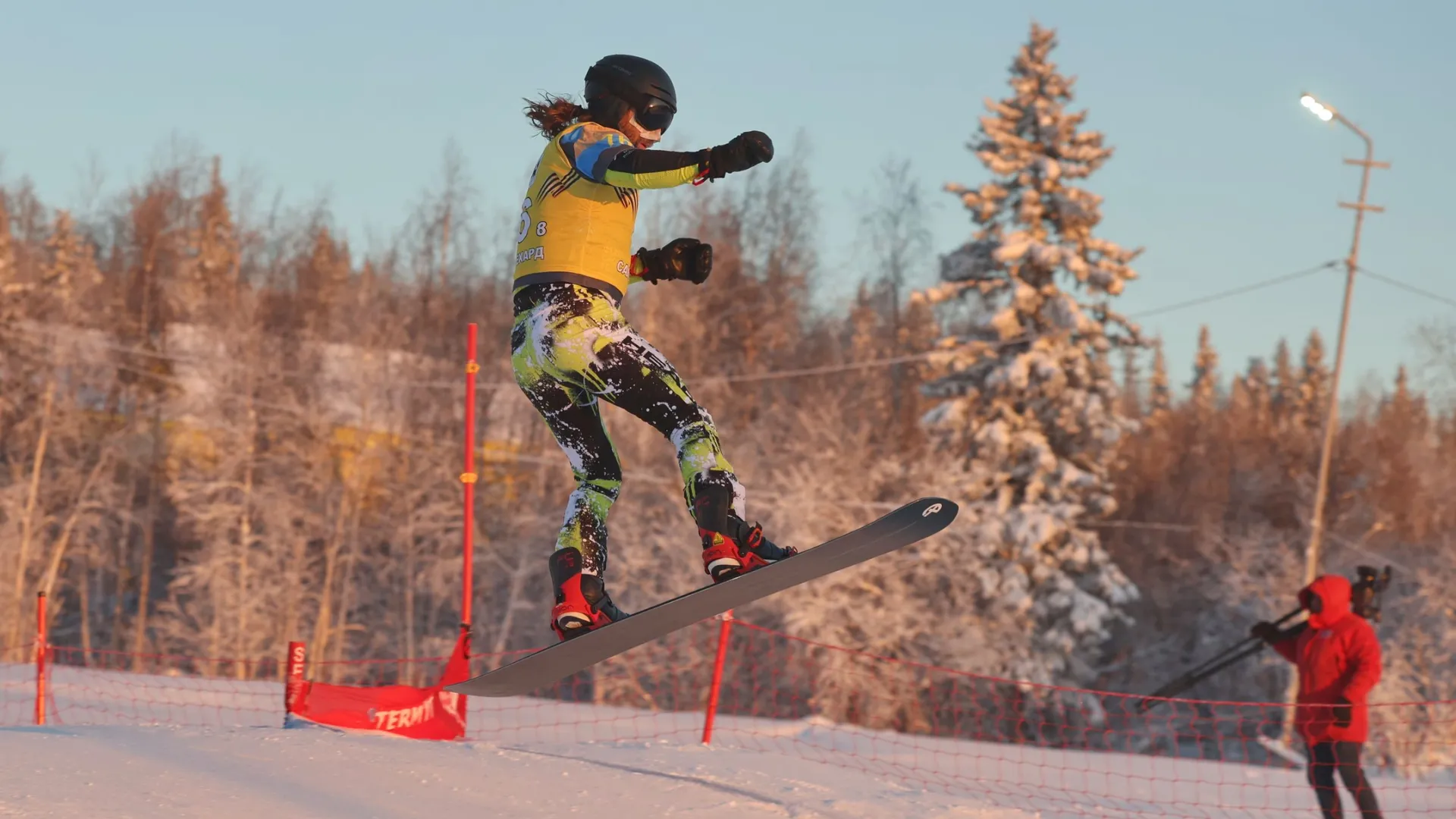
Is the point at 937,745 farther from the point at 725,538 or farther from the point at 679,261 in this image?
the point at 679,261

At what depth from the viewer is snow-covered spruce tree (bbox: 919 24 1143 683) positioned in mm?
26859

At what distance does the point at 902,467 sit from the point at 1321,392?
47862 millimetres

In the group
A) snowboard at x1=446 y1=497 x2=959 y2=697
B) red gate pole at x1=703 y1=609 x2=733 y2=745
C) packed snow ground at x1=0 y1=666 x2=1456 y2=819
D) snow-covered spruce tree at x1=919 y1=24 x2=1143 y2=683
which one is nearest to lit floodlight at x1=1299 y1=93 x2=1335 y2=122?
snow-covered spruce tree at x1=919 y1=24 x2=1143 y2=683

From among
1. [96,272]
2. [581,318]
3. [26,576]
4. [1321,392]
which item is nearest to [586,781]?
[581,318]

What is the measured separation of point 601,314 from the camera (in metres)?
4.26

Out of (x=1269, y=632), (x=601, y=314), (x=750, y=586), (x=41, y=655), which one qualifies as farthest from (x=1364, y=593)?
(x=41, y=655)

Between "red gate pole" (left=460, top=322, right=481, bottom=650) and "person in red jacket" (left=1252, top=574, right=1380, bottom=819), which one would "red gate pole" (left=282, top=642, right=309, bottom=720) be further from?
"person in red jacket" (left=1252, top=574, right=1380, bottom=819)

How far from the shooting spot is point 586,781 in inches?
267

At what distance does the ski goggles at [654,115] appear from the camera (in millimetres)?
4392

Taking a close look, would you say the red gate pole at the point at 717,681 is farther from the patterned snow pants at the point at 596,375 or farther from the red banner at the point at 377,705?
the patterned snow pants at the point at 596,375

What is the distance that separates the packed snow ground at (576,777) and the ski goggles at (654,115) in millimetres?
3271

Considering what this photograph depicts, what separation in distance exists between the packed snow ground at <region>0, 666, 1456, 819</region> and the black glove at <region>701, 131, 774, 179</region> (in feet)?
11.2

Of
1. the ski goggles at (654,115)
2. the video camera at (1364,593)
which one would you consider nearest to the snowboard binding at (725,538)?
the ski goggles at (654,115)

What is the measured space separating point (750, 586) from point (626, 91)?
1.73 m
